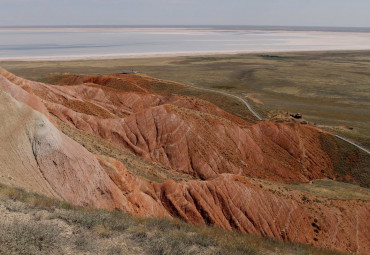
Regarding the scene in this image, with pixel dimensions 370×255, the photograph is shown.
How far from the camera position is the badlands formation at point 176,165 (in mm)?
16734

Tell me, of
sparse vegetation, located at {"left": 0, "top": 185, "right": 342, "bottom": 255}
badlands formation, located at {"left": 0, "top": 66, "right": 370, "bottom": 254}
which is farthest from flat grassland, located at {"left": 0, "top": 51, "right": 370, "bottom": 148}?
sparse vegetation, located at {"left": 0, "top": 185, "right": 342, "bottom": 255}

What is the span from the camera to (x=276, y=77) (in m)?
118

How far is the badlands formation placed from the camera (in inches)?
659

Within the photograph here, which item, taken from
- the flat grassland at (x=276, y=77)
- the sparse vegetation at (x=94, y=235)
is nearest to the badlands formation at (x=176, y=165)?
the sparse vegetation at (x=94, y=235)

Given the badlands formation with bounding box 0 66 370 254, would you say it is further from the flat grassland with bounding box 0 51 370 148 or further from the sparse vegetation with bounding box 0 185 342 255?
the flat grassland with bounding box 0 51 370 148

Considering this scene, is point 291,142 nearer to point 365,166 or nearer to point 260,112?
point 365,166

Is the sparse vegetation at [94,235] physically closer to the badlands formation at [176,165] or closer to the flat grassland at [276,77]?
the badlands formation at [176,165]

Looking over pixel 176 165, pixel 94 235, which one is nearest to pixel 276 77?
pixel 176 165

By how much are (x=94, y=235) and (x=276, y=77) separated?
117 meters

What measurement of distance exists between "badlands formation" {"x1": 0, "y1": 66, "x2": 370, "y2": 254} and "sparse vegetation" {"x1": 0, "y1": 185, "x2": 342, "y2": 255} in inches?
149

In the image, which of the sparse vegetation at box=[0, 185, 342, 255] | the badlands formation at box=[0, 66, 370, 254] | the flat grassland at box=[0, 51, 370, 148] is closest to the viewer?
the sparse vegetation at box=[0, 185, 342, 255]

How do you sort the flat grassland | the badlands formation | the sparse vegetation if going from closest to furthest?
1. the sparse vegetation
2. the badlands formation
3. the flat grassland

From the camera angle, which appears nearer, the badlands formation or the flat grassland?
the badlands formation

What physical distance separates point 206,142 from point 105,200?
848 inches
